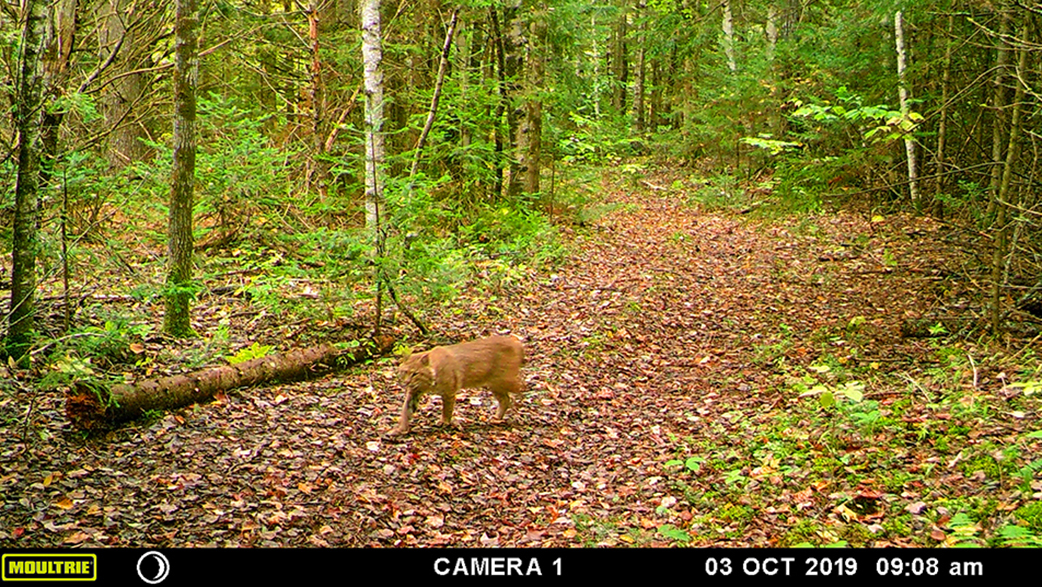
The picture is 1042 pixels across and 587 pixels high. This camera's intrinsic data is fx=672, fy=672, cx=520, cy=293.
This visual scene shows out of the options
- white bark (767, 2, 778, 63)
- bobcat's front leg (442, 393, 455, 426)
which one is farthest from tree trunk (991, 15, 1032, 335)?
white bark (767, 2, 778, 63)

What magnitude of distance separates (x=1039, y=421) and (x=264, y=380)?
7.53 m

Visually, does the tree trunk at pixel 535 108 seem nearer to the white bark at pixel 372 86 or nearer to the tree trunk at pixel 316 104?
the tree trunk at pixel 316 104

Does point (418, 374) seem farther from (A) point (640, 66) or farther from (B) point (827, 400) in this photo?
(A) point (640, 66)

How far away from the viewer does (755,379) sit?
8.37 meters

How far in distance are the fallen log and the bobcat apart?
1.70 metres

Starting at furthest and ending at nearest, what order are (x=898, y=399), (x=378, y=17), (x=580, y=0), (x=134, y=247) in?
(x=580, y=0) → (x=134, y=247) → (x=378, y=17) → (x=898, y=399)

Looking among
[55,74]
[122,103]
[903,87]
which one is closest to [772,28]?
[903,87]

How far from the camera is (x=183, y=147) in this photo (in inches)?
291

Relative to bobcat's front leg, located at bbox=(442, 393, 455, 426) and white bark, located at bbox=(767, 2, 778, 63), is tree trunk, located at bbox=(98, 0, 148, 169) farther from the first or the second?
white bark, located at bbox=(767, 2, 778, 63)
